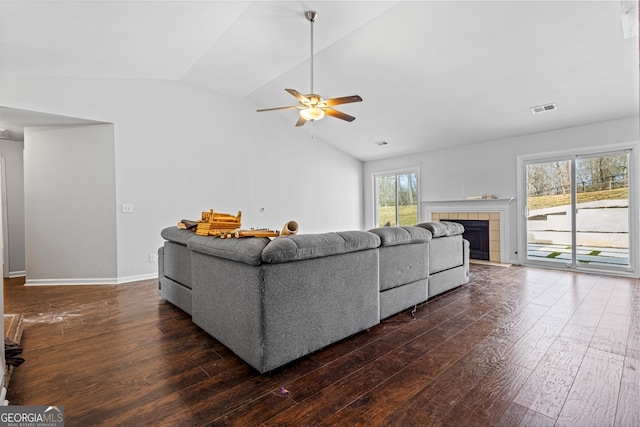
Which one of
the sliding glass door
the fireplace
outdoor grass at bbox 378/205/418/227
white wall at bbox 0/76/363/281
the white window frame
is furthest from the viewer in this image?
outdoor grass at bbox 378/205/418/227

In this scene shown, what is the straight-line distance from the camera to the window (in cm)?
703

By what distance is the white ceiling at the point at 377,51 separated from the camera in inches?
110

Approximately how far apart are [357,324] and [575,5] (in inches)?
141

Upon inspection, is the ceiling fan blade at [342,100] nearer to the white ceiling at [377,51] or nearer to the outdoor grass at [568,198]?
the white ceiling at [377,51]

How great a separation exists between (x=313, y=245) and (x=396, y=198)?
596 cm

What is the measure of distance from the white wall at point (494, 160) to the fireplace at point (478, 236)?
1.35ft

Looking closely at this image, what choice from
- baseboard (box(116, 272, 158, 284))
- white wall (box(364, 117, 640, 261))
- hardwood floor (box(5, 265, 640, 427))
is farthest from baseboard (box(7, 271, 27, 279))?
white wall (box(364, 117, 640, 261))

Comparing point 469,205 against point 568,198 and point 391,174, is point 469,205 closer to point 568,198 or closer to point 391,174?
point 568,198

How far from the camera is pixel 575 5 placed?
273cm

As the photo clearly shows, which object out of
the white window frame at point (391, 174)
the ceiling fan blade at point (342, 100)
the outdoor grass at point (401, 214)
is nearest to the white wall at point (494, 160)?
the white window frame at point (391, 174)

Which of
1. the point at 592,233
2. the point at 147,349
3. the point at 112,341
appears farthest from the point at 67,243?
the point at 592,233

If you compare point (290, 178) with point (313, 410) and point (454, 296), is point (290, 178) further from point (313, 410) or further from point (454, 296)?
point (313, 410)

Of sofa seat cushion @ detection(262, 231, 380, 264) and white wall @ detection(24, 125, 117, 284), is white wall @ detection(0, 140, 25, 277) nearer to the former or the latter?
white wall @ detection(24, 125, 117, 284)

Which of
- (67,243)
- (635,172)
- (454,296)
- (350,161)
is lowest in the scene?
(454,296)
